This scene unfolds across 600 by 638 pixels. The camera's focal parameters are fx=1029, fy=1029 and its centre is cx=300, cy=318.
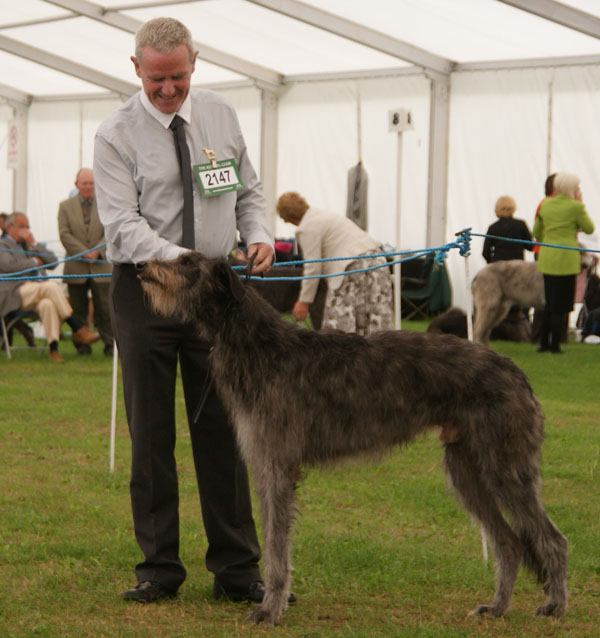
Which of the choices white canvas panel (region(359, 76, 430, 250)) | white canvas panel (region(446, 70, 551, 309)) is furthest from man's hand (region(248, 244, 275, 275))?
white canvas panel (region(359, 76, 430, 250))

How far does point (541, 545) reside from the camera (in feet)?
13.0

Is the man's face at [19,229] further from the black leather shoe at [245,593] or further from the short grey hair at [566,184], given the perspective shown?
the black leather shoe at [245,593]

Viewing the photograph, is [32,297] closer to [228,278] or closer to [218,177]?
[218,177]

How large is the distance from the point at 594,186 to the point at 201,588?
1311 centimetres

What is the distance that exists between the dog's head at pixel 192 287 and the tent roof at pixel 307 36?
Answer: 1074cm

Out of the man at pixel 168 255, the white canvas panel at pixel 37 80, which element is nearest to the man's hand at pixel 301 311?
the man at pixel 168 255

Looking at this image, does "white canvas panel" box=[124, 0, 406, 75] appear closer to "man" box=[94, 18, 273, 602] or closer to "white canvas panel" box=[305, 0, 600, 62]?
"white canvas panel" box=[305, 0, 600, 62]

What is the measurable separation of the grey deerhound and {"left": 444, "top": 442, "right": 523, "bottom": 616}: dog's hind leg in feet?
0.45

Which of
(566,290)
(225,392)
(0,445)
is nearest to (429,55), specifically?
(566,290)

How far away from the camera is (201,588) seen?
4.40 metres

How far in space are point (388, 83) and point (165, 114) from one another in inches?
581

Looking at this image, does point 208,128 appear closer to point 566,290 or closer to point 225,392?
point 225,392

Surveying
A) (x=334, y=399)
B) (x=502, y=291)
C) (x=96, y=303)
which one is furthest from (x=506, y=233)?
(x=334, y=399)

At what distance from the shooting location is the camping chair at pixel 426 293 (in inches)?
691
